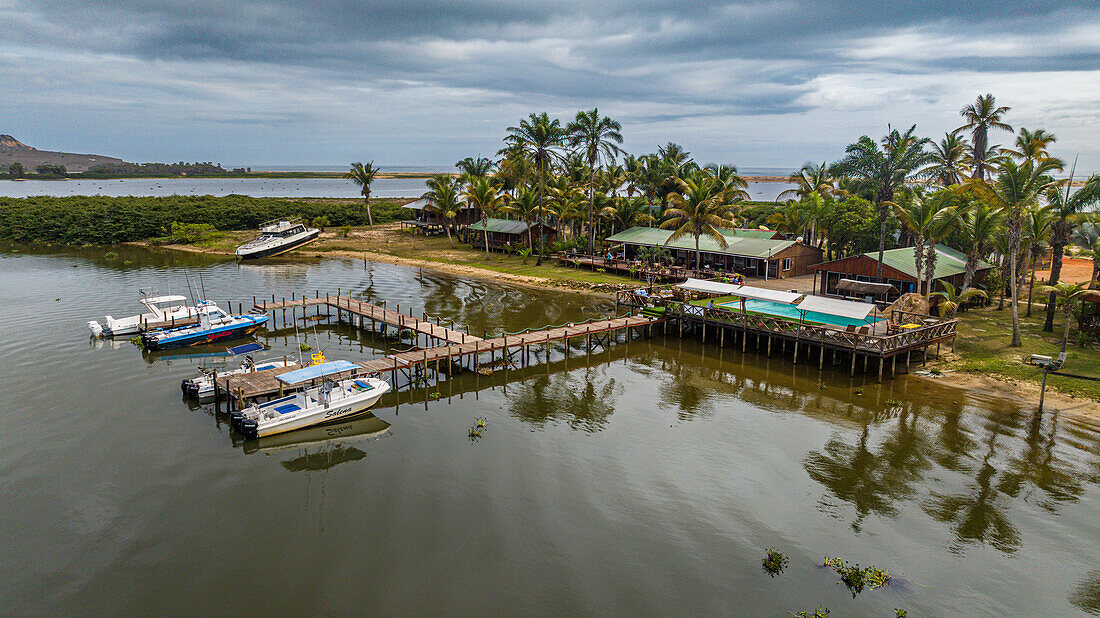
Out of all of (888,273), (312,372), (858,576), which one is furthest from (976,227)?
(312,372)

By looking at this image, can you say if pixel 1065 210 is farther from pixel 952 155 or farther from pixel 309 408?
pixel 309 408

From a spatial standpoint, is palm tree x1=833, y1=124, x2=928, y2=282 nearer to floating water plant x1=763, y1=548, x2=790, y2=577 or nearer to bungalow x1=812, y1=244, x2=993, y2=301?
bungalow x1=812, y1=244, x2=993, y2=301

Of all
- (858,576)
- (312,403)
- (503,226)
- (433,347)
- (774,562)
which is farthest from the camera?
(503,226)

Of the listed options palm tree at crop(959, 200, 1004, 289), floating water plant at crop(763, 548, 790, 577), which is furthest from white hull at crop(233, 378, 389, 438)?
palm tree at crop(959, 200, 1004, 289)

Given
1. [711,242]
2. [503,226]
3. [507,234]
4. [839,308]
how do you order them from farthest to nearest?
1. [507,234]
2. [503,226]
3. [711,242]
4. [839,308]

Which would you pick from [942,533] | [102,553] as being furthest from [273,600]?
[942,533]

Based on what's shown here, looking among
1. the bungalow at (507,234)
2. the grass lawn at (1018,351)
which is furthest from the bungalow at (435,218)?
the grass lawn at (1018,351)

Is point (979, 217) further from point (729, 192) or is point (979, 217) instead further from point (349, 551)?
point (349, 551)
